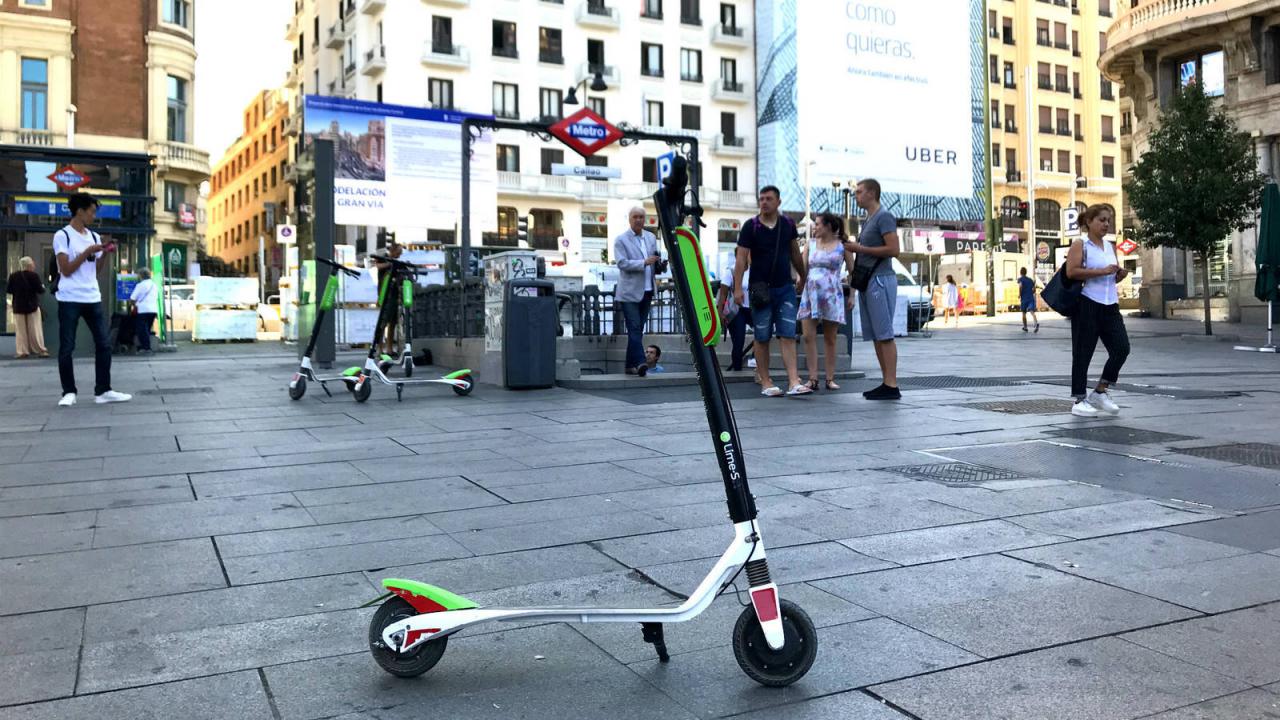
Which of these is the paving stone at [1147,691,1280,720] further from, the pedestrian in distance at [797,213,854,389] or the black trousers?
the pedestrian in distance at [797,213,854,389]

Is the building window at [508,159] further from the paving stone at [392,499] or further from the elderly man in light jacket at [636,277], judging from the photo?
the paving stone at [392,499]

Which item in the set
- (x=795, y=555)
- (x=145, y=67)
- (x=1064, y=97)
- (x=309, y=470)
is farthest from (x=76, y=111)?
(x=1064, y=97)

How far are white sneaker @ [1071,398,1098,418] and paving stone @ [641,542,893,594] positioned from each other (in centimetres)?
480

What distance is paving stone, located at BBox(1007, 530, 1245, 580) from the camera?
3.73 meters

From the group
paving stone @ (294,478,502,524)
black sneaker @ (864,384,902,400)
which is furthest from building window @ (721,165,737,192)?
paving stone @ (294,478,502,524)

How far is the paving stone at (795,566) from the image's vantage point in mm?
3613

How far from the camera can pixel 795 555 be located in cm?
394

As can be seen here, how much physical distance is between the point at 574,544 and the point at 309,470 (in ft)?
8.09

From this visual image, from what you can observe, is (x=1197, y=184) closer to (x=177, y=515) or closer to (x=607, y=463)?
(x=607, y=463)

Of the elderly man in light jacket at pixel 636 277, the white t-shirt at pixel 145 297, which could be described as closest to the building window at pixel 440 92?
the white t-shirt at pixel 145 297

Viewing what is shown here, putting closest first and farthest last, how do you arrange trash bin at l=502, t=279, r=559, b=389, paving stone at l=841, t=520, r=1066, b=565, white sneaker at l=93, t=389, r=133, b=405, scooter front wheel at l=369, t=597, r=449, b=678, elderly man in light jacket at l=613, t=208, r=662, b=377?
scooter front wheel at l=369, t=597, r=449, b=678 → paving stone at l=841, t=520, r=1066, b=565 → white sneaker at l=93, t=389, r=133, b=405 → trash bin at l=502, t=279, r=559, b=389 → elderly man in light jacket at l=613, t=208, r=662, b=377

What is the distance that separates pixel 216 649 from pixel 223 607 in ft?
1.40

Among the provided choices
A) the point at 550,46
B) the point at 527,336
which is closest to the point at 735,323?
the point at 527,336

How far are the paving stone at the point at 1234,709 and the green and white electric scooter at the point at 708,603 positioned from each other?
86cm
